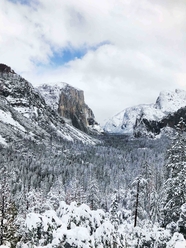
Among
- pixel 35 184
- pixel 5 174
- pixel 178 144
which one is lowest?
pixel 35 184

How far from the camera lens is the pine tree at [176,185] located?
69.2 feet

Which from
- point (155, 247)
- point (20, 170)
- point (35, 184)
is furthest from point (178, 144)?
point (20, 170)

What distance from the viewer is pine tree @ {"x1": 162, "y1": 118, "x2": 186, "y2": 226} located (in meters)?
21.1

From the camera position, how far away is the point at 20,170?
5433 inches

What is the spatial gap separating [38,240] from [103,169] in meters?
165

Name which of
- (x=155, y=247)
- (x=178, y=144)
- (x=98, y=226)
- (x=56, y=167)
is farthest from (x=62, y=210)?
(x=56, y=167)

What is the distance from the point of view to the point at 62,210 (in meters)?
16.2

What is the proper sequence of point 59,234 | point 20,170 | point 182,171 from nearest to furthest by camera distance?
point 59,234 → point 182,171 → point 20,170

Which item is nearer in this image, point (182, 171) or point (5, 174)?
point (182, 171)

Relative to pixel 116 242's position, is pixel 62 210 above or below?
above

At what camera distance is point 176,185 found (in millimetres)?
21875

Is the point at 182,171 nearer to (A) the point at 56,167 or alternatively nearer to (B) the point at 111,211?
(B) the point at 111,211

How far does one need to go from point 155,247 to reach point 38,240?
24.7ft

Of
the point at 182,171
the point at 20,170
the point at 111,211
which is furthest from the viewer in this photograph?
the point at 20,170
